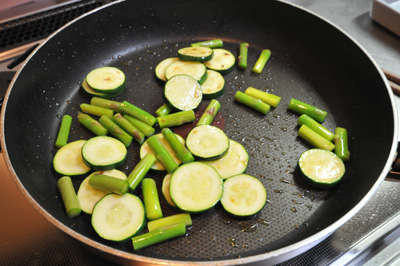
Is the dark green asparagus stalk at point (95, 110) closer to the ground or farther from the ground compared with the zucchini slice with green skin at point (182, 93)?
closer to the ground

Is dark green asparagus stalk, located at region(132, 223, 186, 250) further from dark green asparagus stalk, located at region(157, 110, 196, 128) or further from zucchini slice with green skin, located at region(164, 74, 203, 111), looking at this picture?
zucchini slice with green skin, located at region(164, 74, 203, 111)

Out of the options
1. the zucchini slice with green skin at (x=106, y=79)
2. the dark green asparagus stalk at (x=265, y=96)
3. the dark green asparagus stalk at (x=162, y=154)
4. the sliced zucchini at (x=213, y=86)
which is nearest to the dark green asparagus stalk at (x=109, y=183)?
the dark green asparagus stalk at (x=162, y=154)

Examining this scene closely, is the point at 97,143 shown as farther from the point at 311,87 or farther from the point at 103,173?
the point at 311,87

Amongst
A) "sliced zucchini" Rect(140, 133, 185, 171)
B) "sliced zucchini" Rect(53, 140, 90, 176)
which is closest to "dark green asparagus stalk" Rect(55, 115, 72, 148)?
"sliced zucchini" Rect(53, 140, 90, 176)

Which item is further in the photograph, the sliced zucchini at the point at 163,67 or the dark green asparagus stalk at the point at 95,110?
the sliced zucchini at the point at 163,67

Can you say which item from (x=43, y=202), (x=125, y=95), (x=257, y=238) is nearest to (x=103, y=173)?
(x=43, y=202)

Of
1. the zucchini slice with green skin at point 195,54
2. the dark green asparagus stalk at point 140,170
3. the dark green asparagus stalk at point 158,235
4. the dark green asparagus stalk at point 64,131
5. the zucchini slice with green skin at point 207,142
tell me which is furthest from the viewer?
the zucchini slice with green skin at point 195,54

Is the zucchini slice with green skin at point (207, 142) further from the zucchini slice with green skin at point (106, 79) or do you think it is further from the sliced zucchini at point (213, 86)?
the zucchini slice with green skin at point (106, 79)

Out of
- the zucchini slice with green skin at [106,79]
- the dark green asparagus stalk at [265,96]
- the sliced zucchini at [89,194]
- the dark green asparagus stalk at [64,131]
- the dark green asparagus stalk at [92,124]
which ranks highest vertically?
the dark green asparagus stalk at [265,96]
